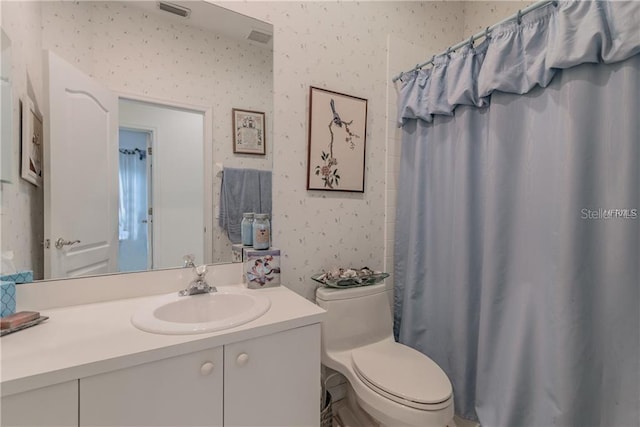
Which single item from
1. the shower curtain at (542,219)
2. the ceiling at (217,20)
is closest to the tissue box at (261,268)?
the shower curtain at (542,219)

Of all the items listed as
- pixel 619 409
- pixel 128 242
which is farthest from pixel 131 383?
pixel 619 409

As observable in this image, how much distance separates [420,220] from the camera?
5.48 feet

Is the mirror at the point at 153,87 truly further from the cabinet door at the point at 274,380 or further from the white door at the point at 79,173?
the cabinet door at the point at 274,380

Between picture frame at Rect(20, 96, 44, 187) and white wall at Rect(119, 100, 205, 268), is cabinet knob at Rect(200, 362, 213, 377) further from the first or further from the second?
picture frame at Rect(20, 96, 44, 187)

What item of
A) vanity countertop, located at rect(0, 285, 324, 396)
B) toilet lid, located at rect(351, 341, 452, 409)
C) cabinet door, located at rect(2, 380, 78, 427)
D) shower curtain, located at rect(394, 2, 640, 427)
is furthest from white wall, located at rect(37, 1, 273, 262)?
shower curtain, located at rect(394, 2, 640, 427)

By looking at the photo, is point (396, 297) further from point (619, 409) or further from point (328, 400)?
point (619, 409)

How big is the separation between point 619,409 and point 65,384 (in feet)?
5.38

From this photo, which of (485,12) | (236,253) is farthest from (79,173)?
(485,12)

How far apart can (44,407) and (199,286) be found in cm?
56

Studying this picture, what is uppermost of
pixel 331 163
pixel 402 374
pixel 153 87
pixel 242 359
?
pixel 153 87

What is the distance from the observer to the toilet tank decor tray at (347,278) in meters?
1.47

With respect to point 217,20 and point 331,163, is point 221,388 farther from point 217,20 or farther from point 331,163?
point 217,20

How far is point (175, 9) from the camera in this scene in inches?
48.6

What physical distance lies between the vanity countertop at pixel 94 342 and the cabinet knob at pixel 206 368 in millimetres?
52
